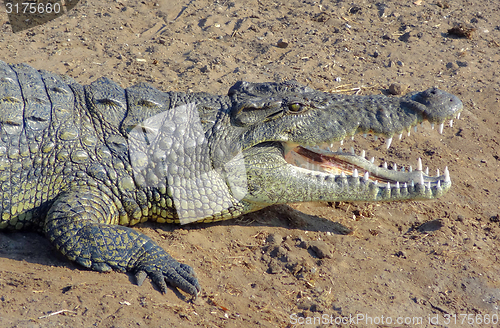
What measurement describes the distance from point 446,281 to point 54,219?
3.31 m

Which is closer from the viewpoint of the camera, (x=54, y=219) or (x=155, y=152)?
(x=54, y=219)

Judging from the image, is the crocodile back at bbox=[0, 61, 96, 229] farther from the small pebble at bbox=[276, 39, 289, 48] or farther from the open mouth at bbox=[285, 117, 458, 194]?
the small pebble at bbox=[276, 39, 289, 48]

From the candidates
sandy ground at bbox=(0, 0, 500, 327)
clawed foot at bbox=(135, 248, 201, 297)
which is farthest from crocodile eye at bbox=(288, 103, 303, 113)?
clawed foot at bbox=(135, 248, 201, 297)

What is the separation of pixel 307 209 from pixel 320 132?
38.8 inches

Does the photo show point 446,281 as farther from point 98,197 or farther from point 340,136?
point 98,197

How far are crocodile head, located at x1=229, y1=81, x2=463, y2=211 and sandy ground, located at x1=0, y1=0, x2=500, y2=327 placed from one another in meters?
0.46

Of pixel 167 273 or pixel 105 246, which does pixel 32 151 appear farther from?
pixel 167 273

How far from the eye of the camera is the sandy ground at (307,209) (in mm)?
3617

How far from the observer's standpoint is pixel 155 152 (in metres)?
4.27

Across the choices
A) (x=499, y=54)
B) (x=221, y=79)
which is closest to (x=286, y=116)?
(x=221, y=79)

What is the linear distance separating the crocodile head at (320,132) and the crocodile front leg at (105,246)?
1.04 metres

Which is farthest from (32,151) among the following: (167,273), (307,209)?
(307,209)

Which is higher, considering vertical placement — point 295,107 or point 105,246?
point 295,107

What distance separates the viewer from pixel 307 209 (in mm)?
5043
